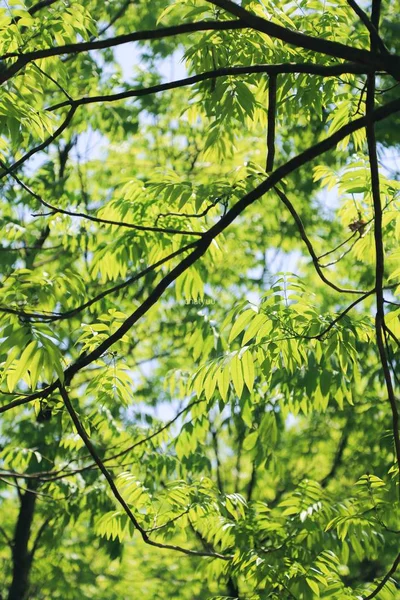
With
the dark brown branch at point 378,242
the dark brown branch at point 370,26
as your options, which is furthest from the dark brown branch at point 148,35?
the dark brown branch at point 378,242

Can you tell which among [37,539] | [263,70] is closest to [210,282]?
[37,539]

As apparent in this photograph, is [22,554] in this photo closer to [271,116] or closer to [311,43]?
[271,116]

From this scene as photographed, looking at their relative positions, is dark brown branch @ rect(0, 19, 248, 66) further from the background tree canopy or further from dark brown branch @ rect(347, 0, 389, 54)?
dark brown branch @ rect(347, 0, 389, 54)

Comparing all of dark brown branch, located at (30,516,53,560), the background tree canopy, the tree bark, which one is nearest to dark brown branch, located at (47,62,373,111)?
the background tree canopy

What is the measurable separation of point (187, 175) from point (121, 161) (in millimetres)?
1173

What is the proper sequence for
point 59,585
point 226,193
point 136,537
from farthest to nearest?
1. point 136,537
2. point 59,585
3. point 226,193

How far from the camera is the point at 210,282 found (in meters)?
9.20

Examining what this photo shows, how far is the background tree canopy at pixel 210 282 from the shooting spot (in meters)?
2.77

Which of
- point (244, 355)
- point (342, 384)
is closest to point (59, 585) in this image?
point (342, 384)

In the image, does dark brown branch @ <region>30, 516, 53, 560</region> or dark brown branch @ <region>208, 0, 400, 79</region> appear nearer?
dark brown branch @ <region>208, 0, 400, 79</region>

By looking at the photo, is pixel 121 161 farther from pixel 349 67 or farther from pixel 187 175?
pixel 349 67

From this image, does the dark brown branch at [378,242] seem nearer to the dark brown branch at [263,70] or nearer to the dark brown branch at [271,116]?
the dark brown branch at [263,70]

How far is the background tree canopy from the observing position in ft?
9.09

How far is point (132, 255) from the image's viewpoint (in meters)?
3.90
